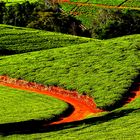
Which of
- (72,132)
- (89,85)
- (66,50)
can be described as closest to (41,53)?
(66,50)

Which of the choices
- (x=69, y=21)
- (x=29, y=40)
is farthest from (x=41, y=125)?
(x=69, y=21)

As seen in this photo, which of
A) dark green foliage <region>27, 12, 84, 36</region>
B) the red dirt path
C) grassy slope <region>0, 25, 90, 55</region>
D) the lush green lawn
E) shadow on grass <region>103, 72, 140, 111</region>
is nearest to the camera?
the lush green lawn

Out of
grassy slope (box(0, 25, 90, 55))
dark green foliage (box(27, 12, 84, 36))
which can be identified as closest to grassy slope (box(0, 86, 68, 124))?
grassy slope (box(0, 25, 90, 55))

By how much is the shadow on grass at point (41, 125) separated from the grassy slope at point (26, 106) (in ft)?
1.82

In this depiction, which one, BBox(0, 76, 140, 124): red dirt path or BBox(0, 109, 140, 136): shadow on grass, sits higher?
BBox(0, 109, 140, 136): shadow on grass

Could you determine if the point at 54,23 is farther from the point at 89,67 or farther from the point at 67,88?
the point at 67,88

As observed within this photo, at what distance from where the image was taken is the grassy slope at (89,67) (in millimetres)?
38406

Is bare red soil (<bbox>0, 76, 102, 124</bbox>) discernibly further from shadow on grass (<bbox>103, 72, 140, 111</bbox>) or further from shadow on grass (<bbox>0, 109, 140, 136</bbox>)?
shadow on grass (<bbox>0, 109, 140, 136</bbox>)

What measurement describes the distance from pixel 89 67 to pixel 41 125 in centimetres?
1502

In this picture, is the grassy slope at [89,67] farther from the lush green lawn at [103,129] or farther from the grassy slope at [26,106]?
the lush green lawn at [103,129]

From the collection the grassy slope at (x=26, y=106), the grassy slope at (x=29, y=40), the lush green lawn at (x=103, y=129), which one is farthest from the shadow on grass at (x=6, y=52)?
the lush green lawn at (x=103, y=129)

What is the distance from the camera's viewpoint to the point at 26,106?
3472 centimetres

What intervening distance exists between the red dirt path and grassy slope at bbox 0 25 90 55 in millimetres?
11683

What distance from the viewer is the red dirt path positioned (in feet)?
110
